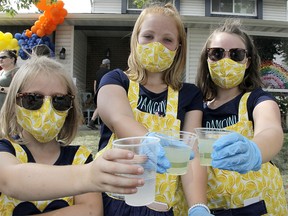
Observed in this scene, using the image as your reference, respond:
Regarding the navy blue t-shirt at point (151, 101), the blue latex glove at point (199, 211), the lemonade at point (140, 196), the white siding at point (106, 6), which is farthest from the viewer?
the white siding at point (106, 6)

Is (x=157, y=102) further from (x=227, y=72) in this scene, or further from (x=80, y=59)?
(x=80, y=59)

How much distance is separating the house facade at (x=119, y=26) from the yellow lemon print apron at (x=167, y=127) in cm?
1030

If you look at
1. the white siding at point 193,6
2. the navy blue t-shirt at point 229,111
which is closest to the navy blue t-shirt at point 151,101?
the navy blue t-shirt at point 229,111

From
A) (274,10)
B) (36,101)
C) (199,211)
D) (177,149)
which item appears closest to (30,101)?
(36,101)

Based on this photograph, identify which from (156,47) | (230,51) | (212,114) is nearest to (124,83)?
(156,47)

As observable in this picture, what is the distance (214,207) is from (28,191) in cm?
133

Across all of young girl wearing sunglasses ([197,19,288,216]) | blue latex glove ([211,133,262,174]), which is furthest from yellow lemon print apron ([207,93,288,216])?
blue latex glove ([211,133,262,174])

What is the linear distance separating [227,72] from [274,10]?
1717 cm

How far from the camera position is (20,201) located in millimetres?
1848

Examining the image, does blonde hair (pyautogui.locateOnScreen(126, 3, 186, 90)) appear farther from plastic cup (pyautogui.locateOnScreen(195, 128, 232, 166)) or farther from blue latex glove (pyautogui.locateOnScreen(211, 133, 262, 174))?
blue latex glove (pyautogui.locateOnScreen(211, 133, 262, 174))

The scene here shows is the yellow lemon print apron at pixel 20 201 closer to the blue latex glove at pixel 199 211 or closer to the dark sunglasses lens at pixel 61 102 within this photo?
the dark sunglasses lens at pixel 61 102

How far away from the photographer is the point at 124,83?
2.21 m

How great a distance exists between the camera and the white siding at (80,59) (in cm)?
1598

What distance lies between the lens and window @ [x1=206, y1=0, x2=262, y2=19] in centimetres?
1702
